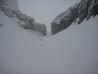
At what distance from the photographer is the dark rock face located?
1.40 meters

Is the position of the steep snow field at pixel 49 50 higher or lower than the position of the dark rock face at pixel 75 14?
lower

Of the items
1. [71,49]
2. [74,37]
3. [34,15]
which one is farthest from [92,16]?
[34,15]

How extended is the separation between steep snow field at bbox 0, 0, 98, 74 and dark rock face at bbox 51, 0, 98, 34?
2.8 inches

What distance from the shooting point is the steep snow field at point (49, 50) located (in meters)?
1.42

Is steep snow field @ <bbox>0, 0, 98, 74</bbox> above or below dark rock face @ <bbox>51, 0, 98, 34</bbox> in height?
below

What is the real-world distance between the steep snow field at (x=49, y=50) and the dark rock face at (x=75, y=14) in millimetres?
70

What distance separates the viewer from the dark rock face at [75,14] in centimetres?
140

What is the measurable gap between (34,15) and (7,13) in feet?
1.22

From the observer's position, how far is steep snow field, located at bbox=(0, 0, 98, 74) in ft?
4.66

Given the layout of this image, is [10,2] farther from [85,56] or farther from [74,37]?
[85,56]

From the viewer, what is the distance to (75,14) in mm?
1412

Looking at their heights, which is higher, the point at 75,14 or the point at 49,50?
the point at 75,14

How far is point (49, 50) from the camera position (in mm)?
1436

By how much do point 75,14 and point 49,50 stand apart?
2.01 feet
